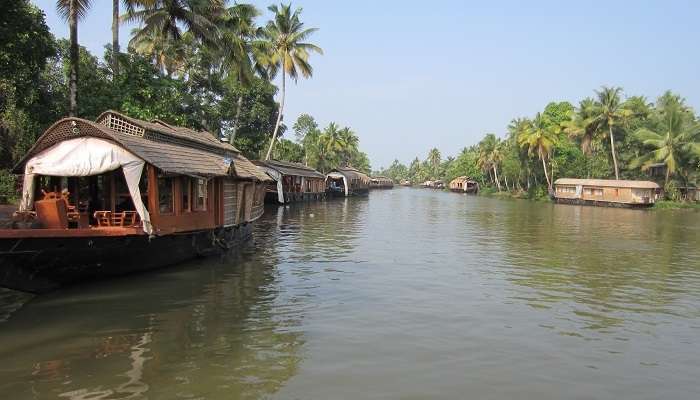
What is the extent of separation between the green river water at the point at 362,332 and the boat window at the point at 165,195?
4.17 feet

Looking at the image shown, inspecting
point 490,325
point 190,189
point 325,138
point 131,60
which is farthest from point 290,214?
point 325,138

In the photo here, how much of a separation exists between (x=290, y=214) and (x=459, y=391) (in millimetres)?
21670

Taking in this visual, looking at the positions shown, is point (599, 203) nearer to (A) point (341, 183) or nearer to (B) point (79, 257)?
(A) point (341, 183)

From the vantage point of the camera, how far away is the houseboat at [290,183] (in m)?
31.1

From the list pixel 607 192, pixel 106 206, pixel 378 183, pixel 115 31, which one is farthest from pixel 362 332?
pixel 378 183

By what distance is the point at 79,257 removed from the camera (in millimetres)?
8289

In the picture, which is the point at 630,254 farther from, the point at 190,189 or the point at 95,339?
the point at 95,339

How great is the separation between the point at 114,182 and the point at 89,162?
50.0 inches

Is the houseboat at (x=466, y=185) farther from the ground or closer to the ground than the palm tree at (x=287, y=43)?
closer to the ground

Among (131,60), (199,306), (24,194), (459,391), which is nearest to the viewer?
(459,391)

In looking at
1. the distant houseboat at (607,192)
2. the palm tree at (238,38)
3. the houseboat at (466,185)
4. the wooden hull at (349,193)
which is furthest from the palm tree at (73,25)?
the houseboat at (466,185)

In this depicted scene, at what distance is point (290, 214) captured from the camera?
26.6 meters

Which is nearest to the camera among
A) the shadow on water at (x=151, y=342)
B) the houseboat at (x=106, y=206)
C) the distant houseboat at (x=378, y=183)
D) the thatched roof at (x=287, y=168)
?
the shadow on water at (x=151, y=342)

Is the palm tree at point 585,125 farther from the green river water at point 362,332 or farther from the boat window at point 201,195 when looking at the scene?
the boat window at point 201,195
